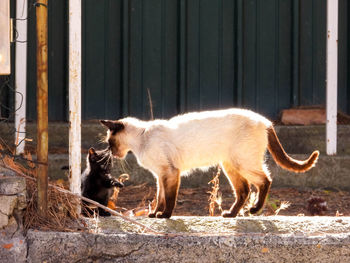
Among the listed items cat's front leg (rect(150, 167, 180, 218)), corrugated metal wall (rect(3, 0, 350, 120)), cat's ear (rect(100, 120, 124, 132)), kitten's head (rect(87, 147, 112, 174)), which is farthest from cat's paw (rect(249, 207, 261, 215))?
corrugated metal wall (rect(3, 0, 350, 120))

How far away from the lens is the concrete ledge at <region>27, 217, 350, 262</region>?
13.2ft

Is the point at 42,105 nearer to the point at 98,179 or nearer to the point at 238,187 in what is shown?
the point at 238,187

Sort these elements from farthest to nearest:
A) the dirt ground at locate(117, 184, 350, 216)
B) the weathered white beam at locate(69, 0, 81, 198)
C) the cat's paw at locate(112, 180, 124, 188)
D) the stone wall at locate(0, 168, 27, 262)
Result: the dirt ground at locate(117, 184, 350, 216), the cat's paw at locate(112, 180, 124, 188), the weathered white beam at locate(69, 0, 81, 198), the stone wall at locate(0, 168, 27, 262)

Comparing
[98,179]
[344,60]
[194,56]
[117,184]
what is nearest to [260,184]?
[117,184]

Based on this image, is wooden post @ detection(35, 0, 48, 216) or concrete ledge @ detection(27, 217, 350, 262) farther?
wooden post @ detection(35, 0, 48, 216)

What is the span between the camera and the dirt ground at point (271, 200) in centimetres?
616

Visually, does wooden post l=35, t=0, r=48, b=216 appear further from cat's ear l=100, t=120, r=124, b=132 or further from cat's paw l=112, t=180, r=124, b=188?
cat's paw l=112, t=180, r=124, b=188

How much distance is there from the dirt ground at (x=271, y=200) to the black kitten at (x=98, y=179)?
36cm

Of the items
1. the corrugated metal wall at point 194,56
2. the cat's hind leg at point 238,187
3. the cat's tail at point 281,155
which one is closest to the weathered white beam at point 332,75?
the corrugated metal wall at point 194,56

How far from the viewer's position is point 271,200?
259 inches

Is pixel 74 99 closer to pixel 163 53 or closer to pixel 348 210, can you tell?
pixel 348 210

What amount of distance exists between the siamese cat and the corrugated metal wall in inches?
125

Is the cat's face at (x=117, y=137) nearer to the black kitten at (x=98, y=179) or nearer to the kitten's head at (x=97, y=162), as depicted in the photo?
the black kitten at (x=98, y=179)

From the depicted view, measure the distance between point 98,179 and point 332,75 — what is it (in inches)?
112
